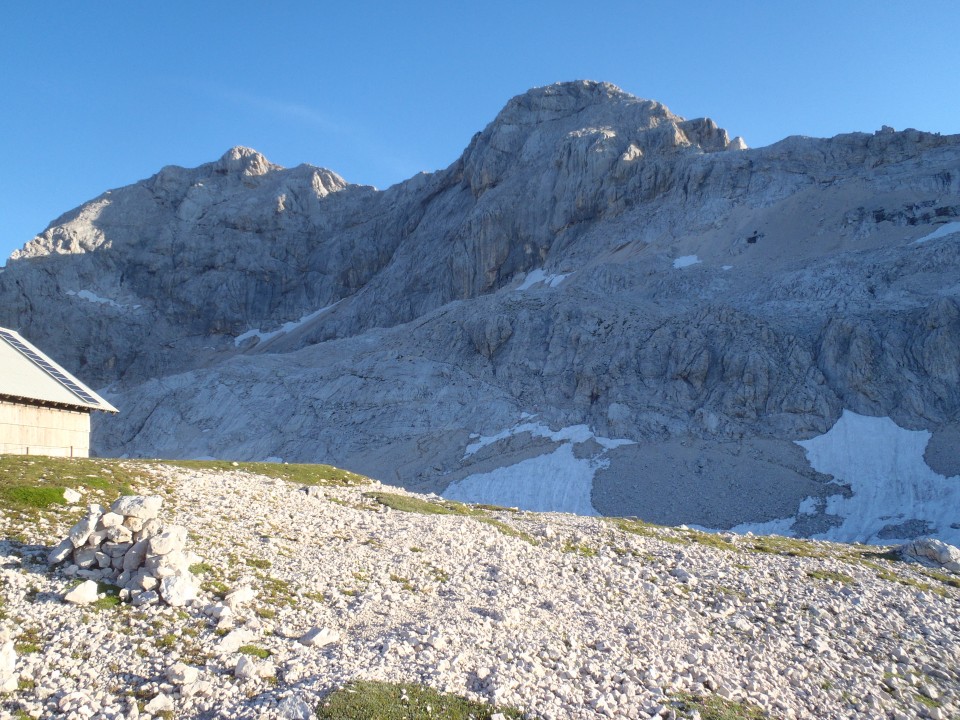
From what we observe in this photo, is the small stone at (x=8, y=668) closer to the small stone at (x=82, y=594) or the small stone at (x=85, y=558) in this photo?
the small stone at (x=82, y=594)

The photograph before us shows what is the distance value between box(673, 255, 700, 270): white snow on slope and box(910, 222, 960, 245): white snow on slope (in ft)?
74.6

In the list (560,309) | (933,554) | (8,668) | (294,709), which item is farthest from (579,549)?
(560,309)

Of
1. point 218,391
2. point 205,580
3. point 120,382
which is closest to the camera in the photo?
point 205,580

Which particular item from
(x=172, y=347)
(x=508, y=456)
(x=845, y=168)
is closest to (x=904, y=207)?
(x=845, y=168)

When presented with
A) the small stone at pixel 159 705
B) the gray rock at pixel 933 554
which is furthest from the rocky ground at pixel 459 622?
the gray rock at pixel 933 554

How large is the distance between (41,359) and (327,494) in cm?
1265

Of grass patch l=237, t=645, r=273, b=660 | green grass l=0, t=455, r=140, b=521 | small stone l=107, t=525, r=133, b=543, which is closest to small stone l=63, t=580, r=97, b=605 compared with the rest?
small stone l=107, t=525, r=133, b=543

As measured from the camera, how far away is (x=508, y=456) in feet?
202

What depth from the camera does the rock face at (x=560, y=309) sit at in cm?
6234

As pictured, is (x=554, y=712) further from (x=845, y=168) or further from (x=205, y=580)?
(x=845, y=168)

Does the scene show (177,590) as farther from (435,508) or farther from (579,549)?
(435,508)

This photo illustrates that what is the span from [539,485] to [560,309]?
28932mm

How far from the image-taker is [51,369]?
93.5 ft

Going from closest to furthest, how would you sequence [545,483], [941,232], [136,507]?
[136,507] → [545,483] → [941,232]
